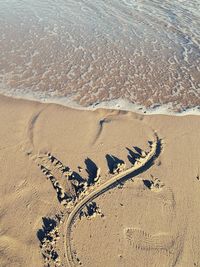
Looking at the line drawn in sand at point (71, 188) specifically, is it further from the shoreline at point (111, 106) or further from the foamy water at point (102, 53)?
the foamy water at point (102, 53)

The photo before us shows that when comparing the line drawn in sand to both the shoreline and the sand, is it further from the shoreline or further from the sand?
the shoreline

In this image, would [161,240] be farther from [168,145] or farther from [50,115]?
[50,115]

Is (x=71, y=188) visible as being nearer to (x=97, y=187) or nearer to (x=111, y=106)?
(x=97, y=187)

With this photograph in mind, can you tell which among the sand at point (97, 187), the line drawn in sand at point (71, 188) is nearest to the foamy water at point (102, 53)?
the sand at point (97, 187)

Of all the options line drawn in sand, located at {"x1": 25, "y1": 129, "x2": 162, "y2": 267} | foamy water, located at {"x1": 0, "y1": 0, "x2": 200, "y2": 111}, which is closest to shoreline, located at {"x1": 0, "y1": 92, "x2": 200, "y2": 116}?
foamy water, located at {"x1": 0, "y1": 0, "x2": 200, "y2": 111}

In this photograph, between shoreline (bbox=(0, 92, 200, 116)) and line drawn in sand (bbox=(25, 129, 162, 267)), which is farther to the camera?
shoreline (bbox=(0, 92, 200, 116))

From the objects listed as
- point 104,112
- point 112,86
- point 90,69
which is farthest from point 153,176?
point 90,69
